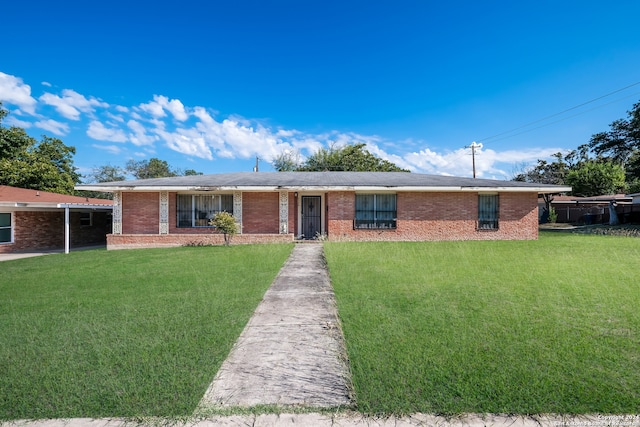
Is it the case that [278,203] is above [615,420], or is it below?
above

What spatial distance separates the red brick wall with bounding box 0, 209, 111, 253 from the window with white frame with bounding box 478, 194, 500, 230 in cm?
2003

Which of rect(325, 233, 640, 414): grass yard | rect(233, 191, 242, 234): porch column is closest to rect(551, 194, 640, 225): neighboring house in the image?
rect(325, 233, 640, 414): grass yard

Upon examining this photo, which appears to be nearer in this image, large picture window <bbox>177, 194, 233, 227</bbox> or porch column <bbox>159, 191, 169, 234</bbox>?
porch column <bbox>159, 191, 169, 234</bbox>

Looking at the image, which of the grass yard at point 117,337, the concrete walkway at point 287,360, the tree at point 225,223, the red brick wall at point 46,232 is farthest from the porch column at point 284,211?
the red brick wall at point 46,232

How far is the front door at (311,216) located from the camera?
1499cm

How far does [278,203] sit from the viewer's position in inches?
561

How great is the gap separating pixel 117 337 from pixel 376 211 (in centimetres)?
1167

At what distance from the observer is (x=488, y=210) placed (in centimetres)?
1432

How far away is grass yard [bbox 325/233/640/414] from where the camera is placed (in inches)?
102

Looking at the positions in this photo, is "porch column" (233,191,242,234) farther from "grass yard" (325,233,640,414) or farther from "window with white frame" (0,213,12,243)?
"window with white frame" (0,213,12,243)

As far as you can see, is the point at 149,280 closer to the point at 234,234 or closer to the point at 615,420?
the point at 234,234

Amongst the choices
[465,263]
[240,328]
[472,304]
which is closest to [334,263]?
[465,263]

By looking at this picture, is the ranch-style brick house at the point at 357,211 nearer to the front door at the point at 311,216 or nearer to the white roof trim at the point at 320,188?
the white roof trim at the point at 320,188

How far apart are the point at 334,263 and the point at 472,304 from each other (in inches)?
164
